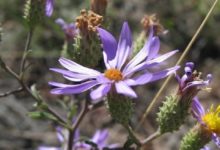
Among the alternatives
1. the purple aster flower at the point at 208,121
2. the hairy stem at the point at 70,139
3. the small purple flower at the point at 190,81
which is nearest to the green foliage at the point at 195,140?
the purple aster flower at the point at 208,121

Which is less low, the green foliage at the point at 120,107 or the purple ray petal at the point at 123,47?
the purple ray petal at the point at 123,47

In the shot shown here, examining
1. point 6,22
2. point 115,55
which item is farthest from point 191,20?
point 115,55

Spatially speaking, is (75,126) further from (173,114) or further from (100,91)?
(100,91)

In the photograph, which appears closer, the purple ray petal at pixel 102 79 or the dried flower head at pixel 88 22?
the purple ray petal at pixel 102 79

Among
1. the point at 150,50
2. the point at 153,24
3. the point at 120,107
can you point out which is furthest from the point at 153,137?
the point at 153,24

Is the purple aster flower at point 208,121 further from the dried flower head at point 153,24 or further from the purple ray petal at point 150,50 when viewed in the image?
the dried flower head at point 153,24

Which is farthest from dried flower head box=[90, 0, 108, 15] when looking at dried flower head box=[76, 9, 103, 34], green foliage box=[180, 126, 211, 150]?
green foliage box=[180, 126, 211, 150]

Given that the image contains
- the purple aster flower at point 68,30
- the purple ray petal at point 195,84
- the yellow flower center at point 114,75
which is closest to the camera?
the yellow flower center at point 114,75
